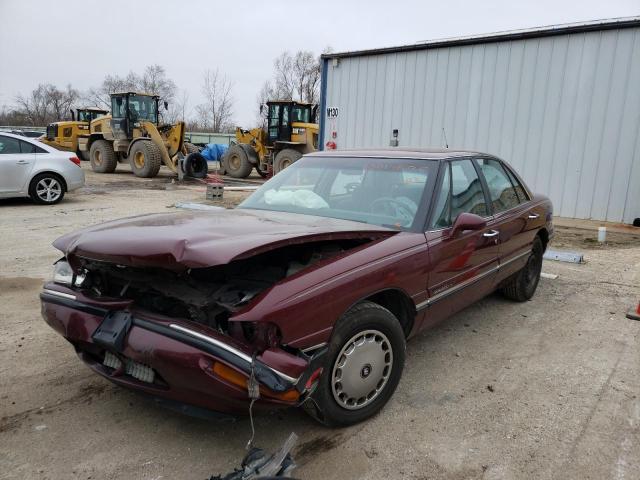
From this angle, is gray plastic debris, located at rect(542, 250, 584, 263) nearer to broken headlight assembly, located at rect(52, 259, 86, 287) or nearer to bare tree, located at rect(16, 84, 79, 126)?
broken headlight assembly, located at rect(52, 259, 86, 287)

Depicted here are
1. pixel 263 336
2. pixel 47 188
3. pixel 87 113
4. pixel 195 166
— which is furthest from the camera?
pixel 87 113

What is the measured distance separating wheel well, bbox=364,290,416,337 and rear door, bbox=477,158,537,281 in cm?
138

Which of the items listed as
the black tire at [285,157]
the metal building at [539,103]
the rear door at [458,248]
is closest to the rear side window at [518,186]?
the rear door at [458,248]

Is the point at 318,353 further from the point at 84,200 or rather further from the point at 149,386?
the point at 84,200

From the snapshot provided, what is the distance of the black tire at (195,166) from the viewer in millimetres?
17984

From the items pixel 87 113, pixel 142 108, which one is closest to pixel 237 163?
pixel 142 108

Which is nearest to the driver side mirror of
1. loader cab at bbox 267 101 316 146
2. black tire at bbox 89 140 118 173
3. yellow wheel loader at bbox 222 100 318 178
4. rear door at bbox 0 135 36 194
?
rear door at bbox 0 135 36 194

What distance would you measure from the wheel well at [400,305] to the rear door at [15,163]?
9.49 meters

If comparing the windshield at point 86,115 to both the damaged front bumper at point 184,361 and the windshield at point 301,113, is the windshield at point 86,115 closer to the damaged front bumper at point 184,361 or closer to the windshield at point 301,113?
the windshield at point 301,113

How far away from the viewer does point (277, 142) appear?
18.5 meters

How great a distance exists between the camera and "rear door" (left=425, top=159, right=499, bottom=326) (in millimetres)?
3297

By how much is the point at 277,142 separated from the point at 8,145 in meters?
10.00

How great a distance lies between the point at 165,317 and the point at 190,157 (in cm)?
1650

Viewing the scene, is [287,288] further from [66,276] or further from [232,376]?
[66,276]
